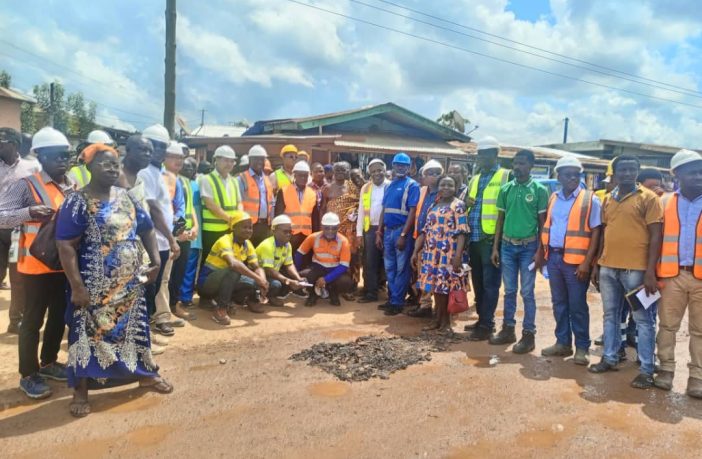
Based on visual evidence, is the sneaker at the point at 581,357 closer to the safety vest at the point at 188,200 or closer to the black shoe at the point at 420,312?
the black shoe at the point at 420,312

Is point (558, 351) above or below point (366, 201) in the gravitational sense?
below

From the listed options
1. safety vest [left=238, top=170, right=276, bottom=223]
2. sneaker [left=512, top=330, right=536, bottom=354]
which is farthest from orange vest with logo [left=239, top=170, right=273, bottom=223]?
sneaker [left=512, top=330, right=536, bottom=354]

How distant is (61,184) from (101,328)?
130cm

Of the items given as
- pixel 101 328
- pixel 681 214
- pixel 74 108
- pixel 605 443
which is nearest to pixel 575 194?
pixel 681 214

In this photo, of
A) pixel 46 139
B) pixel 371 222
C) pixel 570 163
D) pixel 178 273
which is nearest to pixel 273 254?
pixel 178 273

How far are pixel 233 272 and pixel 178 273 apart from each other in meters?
0.65

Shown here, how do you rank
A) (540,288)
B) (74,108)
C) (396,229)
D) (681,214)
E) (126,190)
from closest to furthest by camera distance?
(126,190)
(681,214)
(396,229)
(540,288)
(74,108)

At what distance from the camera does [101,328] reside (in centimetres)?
348

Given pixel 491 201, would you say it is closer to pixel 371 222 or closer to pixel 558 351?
pixel 558 351

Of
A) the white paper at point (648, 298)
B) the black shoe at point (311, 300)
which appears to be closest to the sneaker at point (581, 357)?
the white paper at point (648, 298)

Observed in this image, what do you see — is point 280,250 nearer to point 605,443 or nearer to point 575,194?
point 575,194

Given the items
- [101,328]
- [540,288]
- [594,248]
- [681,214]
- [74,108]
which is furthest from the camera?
[74,108]

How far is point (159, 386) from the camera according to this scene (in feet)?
12.6

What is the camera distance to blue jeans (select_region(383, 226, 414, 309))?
6465 mm
